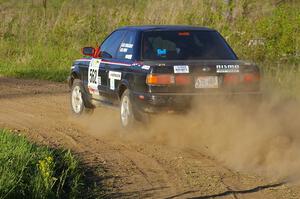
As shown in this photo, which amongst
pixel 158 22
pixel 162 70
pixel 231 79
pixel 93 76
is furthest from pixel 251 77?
pixel 158 22

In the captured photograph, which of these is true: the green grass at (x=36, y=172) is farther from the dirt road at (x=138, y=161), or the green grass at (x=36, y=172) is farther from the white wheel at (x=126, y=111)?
the white wheel at (x=126, y=111)

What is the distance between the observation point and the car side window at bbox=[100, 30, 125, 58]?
10.8 meters

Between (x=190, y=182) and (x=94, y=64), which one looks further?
(x=94, y=64)

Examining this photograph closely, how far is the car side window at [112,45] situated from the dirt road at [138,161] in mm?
1015

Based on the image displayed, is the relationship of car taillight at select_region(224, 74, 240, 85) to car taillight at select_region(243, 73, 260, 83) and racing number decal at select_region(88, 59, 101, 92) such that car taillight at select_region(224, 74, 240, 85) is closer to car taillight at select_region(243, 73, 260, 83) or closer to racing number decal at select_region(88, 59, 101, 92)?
car taillight at select_region(243, 73, 260, 83)

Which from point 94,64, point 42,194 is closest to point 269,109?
point 94,64

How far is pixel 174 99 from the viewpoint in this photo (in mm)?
9281

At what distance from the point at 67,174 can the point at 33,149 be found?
69 cm

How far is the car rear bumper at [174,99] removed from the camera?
30.5 ft

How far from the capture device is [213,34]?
1055 centimetres

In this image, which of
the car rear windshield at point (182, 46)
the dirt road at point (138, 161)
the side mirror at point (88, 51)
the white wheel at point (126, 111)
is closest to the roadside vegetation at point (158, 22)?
the car rear windshield at point (182, 46)

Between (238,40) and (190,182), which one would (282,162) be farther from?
(238,40)

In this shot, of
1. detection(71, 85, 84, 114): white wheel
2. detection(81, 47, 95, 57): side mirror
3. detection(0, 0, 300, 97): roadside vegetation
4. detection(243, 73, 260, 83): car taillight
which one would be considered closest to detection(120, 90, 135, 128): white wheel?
detection(81, 47, 95, 57): side mirror

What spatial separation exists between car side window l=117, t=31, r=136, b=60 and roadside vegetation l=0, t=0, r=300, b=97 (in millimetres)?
4035
